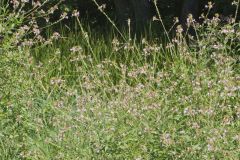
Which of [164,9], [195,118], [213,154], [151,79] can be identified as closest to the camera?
[213,154]

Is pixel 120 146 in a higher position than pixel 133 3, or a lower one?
higher

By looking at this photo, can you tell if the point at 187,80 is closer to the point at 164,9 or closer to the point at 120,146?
the point at 120,146

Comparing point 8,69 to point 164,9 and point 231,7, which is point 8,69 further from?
point 164,9

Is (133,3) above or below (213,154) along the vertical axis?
below

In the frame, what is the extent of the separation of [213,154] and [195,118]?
1.88 feet

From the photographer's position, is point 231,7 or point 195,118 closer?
point 195,118

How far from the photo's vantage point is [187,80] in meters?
4.91

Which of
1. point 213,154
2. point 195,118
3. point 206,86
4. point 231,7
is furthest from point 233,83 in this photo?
point 231,7

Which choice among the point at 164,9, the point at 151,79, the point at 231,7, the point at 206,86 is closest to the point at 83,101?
the point at 151,79

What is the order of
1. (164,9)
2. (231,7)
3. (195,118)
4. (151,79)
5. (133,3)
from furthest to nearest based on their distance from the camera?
(164,9) → (133,3) → (231,7) → (151,79) → (195,118)

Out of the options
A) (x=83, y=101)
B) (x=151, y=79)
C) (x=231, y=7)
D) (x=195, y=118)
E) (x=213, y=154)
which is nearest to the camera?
(x=213, y=154)

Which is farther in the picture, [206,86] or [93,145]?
[206,86]

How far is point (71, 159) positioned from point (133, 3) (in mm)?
7161

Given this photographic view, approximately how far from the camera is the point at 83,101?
4.41 m
